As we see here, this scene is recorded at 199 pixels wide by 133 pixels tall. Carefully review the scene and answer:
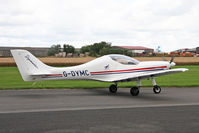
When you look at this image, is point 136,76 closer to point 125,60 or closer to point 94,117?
point 125,60

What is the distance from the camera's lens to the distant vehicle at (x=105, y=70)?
1465cm

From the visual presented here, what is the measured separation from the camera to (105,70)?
625 inches

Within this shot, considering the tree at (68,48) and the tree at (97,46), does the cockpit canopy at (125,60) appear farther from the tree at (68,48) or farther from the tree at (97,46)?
the tree at (68,48)

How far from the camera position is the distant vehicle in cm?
1465

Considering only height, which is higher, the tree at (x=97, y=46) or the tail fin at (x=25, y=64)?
the tree at (x=97, y=46)

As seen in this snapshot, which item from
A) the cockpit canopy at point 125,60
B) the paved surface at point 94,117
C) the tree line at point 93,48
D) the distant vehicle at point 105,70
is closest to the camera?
the paved surface at point 94,117

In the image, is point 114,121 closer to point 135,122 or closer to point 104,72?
point 135,122

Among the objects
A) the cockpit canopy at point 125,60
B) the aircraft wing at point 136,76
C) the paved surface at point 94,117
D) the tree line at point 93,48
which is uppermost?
the tree line at point 93,48

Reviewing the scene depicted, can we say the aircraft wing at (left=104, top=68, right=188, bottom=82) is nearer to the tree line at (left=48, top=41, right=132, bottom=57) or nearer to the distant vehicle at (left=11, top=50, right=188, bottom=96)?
the distant vehicle at (left=11, top=50, right=188, bottom=96)

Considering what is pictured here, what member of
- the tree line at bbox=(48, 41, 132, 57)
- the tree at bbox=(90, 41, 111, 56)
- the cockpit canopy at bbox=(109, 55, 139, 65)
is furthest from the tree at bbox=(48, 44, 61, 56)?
the cockpit canopy at bbox=(109, 55, 139, 65)

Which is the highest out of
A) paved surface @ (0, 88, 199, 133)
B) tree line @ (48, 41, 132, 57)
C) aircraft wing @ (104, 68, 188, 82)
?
tree line @ (48, 41, 132, 57)

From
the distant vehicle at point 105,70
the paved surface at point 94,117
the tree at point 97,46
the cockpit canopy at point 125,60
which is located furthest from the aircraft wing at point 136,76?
the tree at point 97,46

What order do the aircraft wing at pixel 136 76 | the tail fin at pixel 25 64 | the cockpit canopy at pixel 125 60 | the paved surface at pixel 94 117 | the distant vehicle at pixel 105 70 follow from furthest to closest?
the cockpit canopy at pixel 125 60
the distant vehicle at pixel 105 70
the tail fin at pixel 25 64
the aircraft wing at pixel 136 76
the paved surface at pixel 94 117

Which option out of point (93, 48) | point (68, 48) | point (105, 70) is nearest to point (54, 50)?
point (68, 48)
